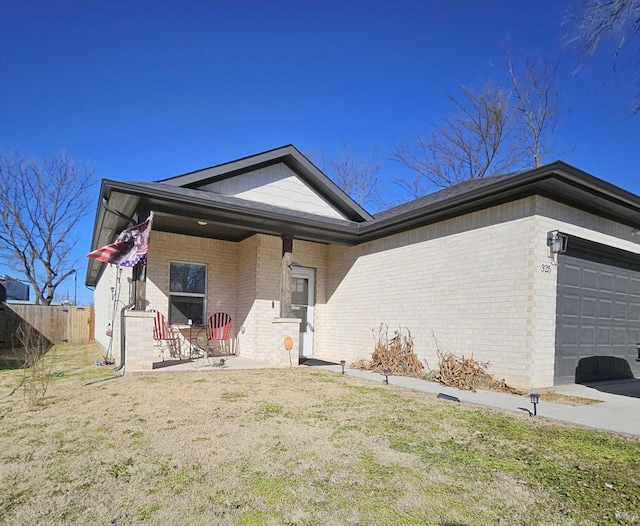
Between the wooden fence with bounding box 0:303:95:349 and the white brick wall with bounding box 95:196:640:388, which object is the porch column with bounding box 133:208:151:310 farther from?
the wooden fence with bounding box 0:303:95:349

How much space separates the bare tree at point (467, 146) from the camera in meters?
18.6

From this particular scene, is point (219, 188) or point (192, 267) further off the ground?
point (219, 188)

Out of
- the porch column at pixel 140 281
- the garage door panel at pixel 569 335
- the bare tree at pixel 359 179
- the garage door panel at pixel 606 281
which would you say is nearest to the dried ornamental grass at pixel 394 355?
the garage door panel at pixel 569 335

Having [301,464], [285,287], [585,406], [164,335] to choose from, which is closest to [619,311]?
[585,406]

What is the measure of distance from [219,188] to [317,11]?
16.9ft

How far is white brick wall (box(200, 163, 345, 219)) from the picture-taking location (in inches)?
387

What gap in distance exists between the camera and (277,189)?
408 inches

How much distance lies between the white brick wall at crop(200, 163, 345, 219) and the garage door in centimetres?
579

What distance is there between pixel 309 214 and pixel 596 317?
6365 mm

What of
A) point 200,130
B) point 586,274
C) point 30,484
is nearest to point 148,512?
point 30,484

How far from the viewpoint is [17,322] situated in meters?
16.4

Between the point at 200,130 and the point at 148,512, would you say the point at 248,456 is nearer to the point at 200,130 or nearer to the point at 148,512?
the point at 148,512

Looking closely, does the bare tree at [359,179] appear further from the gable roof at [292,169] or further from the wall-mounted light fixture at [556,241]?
the wall-mounted light fixture at [556,241]

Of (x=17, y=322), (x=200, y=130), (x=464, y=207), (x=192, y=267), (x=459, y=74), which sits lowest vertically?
(x=17, y=322)
